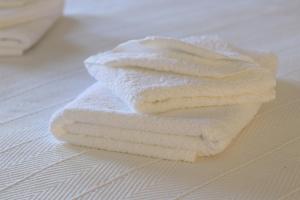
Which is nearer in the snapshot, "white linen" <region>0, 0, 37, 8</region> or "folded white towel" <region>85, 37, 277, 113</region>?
"folded white towel" <region>85, 37, 277, 113</region>

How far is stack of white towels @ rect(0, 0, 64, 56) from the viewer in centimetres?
140

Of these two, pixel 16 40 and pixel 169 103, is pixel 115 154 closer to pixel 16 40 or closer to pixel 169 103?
pixel 169 103

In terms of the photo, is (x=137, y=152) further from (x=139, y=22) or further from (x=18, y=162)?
(x=139, y=22)

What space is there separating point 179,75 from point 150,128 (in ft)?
0.42

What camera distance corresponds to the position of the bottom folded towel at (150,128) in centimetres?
85

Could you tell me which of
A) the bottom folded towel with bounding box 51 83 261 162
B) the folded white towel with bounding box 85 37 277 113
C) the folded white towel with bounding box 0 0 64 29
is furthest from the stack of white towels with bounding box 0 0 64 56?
the bottom folded towel with bounding box 51 83 261 162

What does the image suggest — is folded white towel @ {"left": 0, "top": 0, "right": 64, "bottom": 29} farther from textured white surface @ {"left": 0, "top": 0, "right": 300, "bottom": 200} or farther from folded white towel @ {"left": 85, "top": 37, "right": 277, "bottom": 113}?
folded white towel @ {"left": 85, "top": 37, "right": 277, "bottom": 113}

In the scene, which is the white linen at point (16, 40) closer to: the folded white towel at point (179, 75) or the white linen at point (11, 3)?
the white linen at point (11, 3)

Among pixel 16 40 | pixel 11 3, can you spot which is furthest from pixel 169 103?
pixel 11 3

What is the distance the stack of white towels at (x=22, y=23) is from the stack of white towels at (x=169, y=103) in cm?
45

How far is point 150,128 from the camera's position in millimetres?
868

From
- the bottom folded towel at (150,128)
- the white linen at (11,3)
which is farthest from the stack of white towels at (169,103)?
the white linen at (11,3)

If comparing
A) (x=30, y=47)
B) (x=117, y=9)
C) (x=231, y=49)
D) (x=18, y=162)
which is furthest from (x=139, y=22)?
(x=18, y=162)

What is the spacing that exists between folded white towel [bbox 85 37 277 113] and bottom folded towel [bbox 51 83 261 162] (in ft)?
0.06
